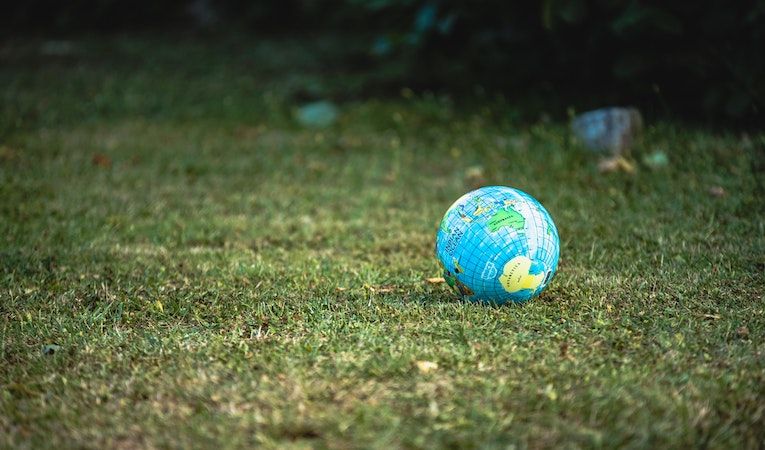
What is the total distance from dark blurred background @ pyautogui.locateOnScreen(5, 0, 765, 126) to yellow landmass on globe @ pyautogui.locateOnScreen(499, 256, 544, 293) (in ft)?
10.9

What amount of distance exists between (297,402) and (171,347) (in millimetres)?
746

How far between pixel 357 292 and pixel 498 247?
80 cm

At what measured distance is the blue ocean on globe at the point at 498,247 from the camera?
3.36 meters

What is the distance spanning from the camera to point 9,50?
11.9m

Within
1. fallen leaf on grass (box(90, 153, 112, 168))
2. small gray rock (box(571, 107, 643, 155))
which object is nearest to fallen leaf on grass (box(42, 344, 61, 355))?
fallen leaf on grass (box(90, 153, 112, 168))

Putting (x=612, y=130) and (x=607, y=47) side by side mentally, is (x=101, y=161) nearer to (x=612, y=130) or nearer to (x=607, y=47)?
(x=612, y=130)

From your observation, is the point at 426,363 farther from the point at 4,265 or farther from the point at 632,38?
the point at 632,38

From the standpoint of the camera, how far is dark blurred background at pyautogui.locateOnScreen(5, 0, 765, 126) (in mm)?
6262

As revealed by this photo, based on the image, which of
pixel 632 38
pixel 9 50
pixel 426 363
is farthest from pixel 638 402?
pixel 9 50

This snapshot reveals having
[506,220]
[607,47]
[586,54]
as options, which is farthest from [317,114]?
[506,220]

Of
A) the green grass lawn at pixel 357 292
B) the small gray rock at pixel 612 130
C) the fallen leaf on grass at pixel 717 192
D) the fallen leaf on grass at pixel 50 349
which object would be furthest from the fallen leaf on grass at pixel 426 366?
the small gray rock at pixel 612 130

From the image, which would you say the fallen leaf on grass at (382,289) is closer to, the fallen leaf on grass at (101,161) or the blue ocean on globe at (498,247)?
the blue ocean on globe at (498,247)

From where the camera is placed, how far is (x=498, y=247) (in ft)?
11.0

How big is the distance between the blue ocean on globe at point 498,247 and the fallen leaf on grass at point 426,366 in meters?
0.60
